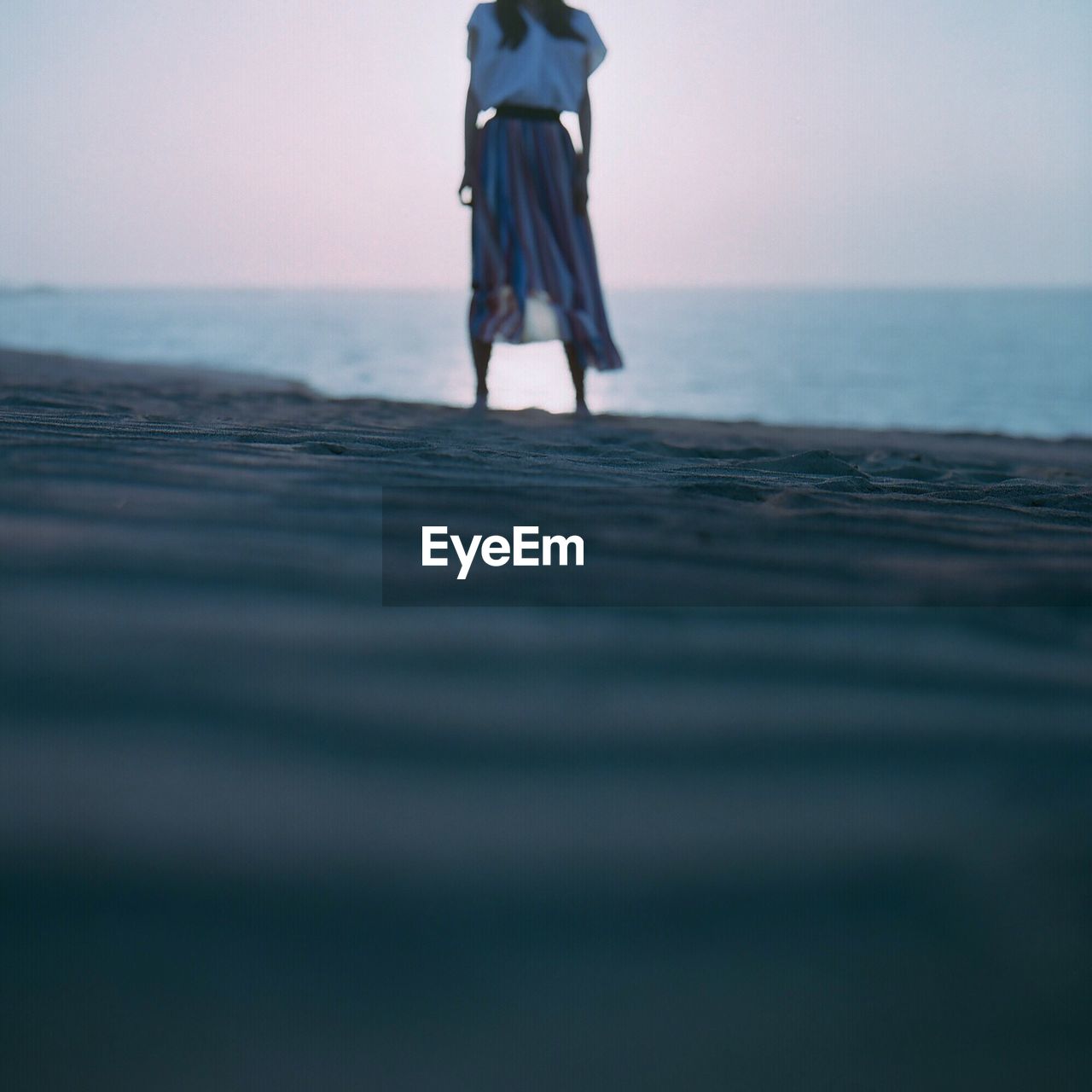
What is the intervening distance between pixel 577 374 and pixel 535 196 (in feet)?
2.49

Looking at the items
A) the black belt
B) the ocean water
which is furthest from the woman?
the ocean water

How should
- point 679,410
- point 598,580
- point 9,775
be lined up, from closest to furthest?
point 9,775, point 598,580, point 679,410

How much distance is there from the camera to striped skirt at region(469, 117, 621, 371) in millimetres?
4723

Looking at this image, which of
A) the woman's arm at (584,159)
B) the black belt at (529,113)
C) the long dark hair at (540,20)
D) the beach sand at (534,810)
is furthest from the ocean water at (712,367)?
the beach sand at (534,810)

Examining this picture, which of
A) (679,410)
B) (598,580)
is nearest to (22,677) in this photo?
(598,580)

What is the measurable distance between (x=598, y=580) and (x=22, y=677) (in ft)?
2.32

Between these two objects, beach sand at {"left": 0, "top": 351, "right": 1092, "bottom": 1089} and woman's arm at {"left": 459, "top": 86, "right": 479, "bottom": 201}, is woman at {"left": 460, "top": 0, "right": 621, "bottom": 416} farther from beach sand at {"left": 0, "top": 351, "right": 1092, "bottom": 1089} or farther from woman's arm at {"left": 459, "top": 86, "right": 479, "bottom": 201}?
beach sand at {"left": 0, "top": 351, "right": 1092, "bottom": 1089}

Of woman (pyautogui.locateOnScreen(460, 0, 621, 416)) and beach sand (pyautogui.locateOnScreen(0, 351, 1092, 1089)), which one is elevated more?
woman (pyautogui.locateOnScreen(460, 0, 621, 416))

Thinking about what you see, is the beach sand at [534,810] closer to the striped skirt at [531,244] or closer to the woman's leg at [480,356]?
the woman's leg at [480,356]

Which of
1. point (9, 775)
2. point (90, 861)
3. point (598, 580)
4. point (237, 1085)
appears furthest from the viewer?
point (598, 580)

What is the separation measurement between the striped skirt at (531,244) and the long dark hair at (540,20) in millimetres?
339

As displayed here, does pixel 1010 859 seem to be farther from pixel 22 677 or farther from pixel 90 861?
pixel 22 677

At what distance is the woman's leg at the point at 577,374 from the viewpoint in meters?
4.79

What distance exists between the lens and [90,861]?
2.85 ft
